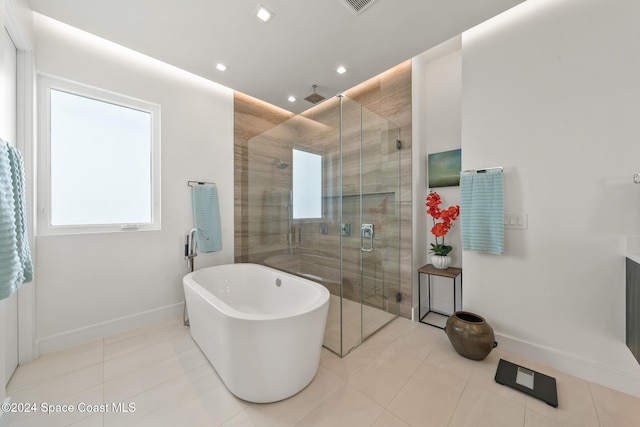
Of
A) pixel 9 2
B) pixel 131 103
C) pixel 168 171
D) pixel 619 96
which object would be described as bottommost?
pixel 168 171

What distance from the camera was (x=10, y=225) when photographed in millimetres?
1063

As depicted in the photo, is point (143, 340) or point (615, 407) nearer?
point (615, 407)

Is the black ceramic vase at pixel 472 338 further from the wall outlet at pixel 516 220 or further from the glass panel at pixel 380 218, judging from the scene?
the wall outlet at pixel 516 220

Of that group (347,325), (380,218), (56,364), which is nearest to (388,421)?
(347,325)

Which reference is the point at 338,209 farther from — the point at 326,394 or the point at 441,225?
the point at 326,394

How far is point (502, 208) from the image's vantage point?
1.94 meters

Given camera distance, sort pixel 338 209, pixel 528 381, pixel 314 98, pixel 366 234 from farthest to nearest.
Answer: pixel 314 98 < pixel 366 234 < pixel 338 209 < pixel 528 381

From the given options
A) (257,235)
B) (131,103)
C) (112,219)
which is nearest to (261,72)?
(131,103)

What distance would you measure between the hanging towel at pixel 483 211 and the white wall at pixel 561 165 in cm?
10

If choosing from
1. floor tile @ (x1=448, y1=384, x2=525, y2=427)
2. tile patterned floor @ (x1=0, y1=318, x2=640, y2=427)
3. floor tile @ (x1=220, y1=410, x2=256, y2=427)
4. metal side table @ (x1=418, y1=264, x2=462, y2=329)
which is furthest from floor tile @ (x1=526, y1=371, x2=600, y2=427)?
floor tile @ (x1=220, y1=410, x2=256, y2=427)

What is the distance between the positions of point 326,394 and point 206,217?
86.2 inches

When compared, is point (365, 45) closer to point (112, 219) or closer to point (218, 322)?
point (218, 322)

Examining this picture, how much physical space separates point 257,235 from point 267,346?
6.11ft

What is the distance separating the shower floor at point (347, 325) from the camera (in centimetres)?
202
